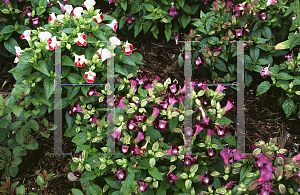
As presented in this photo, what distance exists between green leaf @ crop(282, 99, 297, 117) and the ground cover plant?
0.15 m

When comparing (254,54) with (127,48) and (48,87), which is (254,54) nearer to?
(127,48)

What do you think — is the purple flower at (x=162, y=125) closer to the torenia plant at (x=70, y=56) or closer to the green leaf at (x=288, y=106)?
the torenia plant at (x=70, y=56)

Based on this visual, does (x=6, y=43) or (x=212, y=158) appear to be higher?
(x=6, y=43)

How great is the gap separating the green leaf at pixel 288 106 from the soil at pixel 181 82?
0.18 m

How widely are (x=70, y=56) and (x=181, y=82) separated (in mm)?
1265

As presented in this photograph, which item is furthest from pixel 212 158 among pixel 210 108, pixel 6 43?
pixel 6 43

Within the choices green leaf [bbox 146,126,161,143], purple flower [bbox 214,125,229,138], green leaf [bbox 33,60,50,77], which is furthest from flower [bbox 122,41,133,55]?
purple flower [bbox 214,125,229,138]

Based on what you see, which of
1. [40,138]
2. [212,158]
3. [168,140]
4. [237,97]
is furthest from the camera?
[237,97]

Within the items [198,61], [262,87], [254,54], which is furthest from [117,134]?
[254,54]

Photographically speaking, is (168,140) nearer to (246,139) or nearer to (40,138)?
(246,139)

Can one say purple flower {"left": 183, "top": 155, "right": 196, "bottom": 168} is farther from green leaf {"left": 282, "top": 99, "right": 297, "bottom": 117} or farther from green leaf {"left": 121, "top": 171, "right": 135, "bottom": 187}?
green leaf {"left": 282, "top": 99, "right": 297, "bottom": 117}

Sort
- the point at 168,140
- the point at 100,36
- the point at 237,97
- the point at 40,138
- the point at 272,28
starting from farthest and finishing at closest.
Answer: the point at 272,28, the point at 237,97, the point at 40,138, the point at 100,36, the point at 168,140

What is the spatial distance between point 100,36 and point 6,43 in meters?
1.20

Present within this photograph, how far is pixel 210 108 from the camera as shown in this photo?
195 centimetres
